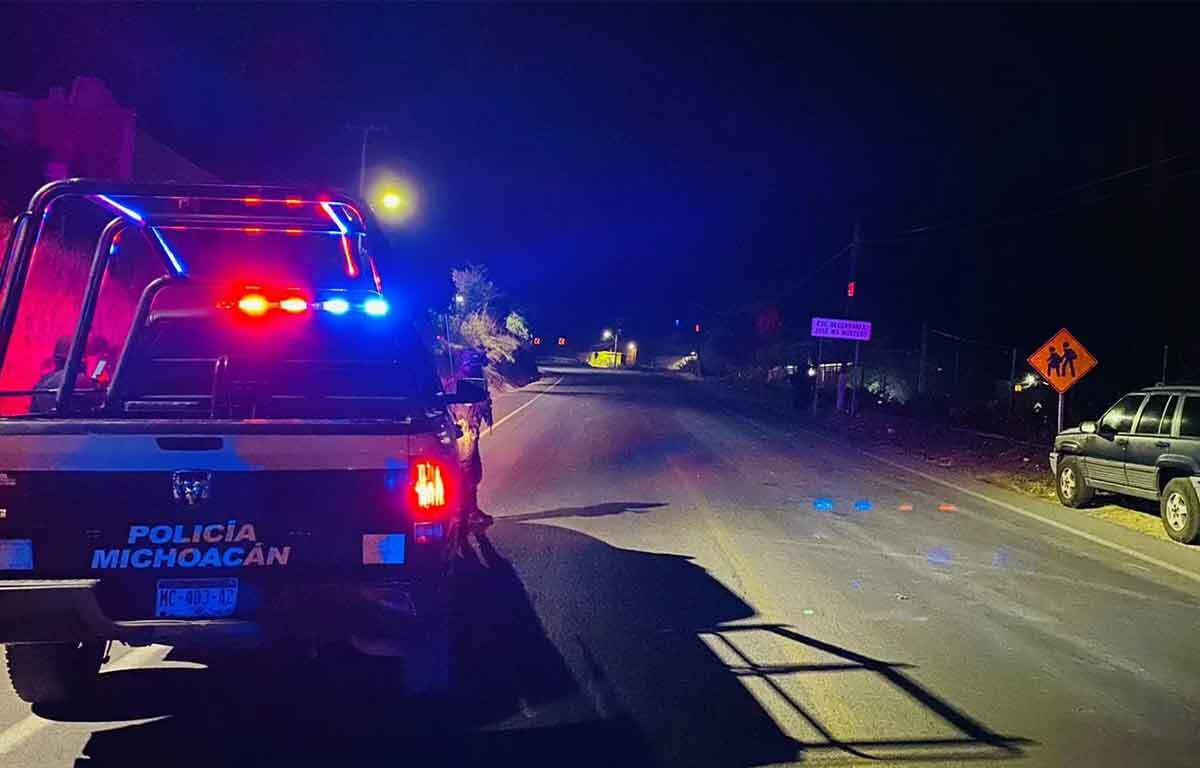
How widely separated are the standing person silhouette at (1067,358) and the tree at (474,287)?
36200mm

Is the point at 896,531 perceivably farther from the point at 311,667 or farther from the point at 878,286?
the point at 878,286

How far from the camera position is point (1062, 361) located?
17922 millimetres

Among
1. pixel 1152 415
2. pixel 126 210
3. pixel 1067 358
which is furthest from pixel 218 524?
pixel 1067 358

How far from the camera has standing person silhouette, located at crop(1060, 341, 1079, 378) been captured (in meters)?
17.9

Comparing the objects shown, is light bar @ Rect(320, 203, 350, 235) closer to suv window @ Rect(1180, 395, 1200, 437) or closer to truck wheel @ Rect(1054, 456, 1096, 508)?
suv window @ Rect(1180, 395, 1200, 437)

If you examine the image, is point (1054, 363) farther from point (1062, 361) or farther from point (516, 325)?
point (516, 325)

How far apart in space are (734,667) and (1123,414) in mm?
9149

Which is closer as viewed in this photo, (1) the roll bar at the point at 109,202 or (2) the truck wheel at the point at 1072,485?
(1) the roll bar at the point at 109,202

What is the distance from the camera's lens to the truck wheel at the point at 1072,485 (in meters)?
13.7

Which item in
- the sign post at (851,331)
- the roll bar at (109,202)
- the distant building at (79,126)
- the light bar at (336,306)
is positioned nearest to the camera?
the roll bar at (109,202)

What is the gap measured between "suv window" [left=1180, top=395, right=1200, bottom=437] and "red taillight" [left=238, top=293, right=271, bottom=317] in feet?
34.3

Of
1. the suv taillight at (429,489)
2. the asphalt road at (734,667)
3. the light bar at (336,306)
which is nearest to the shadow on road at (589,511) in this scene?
the asphalt road at (734,667)

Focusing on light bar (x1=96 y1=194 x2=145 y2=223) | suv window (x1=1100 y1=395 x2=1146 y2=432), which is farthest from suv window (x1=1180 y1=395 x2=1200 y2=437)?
light bar (x1=96 y1=194 x2=145 y2=223)

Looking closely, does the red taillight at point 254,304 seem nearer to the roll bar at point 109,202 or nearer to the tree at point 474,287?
the roll bar at point 109,202
